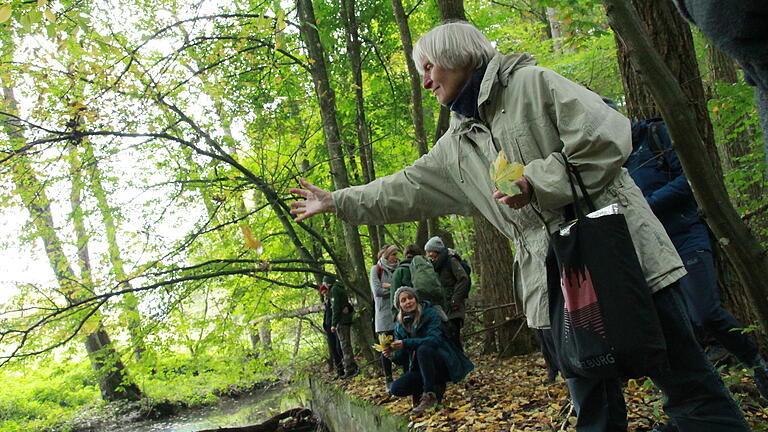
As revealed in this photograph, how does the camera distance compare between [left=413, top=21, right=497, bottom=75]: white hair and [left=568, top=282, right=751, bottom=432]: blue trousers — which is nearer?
[left=568, top=282, right=751, bottom=432]: blue trousers

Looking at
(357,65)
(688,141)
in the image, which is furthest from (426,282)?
(357,65)

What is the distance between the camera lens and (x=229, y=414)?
46.9 feet

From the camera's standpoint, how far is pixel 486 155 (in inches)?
86.2

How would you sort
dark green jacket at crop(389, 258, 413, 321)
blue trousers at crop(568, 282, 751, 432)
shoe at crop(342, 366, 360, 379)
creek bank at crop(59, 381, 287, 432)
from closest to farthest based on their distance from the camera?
blue trousers at crop(568, 282, 751, 432) < dark green jacket at crop(389, 258, 413, 321) < shoe at crop(342, 366, 360, 379) < creek bank at crop(59, 381, 287, 432)

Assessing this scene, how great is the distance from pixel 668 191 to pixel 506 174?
1.82 metres

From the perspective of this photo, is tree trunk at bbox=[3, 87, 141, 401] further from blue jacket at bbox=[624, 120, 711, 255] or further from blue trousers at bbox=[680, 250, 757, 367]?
blue trousers at bbox=[680, 250, 757, 367]

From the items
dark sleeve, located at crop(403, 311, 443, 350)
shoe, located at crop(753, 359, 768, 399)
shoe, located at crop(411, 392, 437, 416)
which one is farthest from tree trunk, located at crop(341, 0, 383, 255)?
shoe, located at crop(753, 359, 768, 399)

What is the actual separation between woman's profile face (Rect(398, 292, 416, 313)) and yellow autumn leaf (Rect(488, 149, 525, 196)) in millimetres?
4048

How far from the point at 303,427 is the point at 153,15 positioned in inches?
254

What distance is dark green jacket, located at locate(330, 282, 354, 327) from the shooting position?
9250 mm

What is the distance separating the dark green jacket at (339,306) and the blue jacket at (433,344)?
11.2ft

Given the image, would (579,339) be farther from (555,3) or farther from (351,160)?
(351,160)

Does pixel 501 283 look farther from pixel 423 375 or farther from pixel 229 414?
pixel 229 414

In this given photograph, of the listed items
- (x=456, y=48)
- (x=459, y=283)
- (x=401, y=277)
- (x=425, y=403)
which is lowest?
(x=425, y=403)
